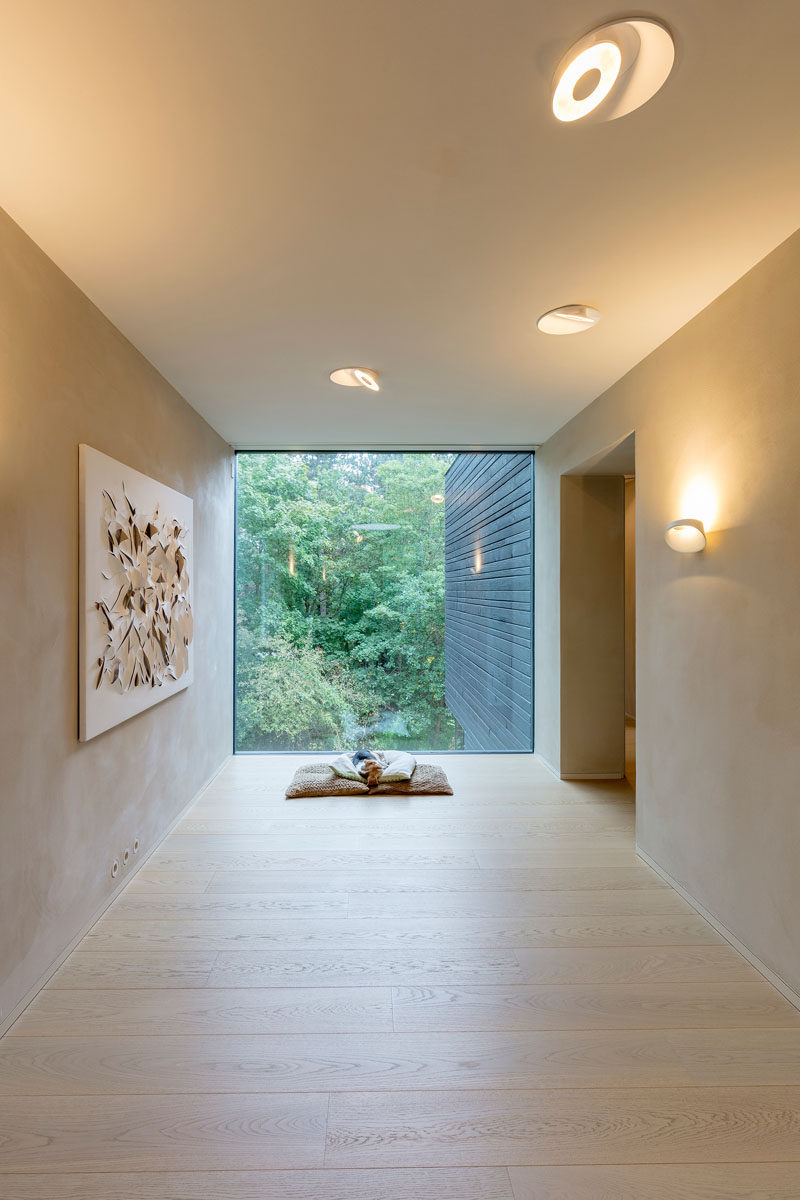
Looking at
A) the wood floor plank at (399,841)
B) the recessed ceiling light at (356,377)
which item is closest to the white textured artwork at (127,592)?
the wood floor plank at (399,841)

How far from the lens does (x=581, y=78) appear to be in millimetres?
1327

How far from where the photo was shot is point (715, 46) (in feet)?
4.04

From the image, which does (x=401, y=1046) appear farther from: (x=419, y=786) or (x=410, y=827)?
(x=419, y=786)

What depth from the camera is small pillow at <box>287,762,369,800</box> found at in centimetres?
392

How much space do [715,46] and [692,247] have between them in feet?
2.53

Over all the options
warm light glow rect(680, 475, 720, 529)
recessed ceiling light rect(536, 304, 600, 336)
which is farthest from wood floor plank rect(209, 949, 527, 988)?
recessed ceiling light rect(536, 304, 600, 336)

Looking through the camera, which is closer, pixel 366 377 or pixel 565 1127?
pixel 565 1127

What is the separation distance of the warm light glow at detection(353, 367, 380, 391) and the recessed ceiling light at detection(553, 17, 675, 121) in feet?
5.52

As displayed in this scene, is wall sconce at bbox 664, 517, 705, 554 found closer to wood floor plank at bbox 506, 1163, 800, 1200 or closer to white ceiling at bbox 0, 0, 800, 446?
white ceiling at bbox 0, 0, 800, 446

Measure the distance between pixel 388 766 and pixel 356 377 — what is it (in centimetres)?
269

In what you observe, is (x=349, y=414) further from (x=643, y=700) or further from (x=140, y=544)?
(x=643, y=700)

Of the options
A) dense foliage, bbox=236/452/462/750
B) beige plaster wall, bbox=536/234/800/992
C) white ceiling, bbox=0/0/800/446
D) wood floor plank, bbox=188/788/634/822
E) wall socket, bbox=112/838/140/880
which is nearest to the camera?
white ceiling, bbox=0/0/800/446

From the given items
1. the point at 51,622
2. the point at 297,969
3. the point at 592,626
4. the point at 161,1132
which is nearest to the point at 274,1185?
the point at 161,1132

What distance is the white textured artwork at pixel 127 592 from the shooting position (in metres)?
2.24
